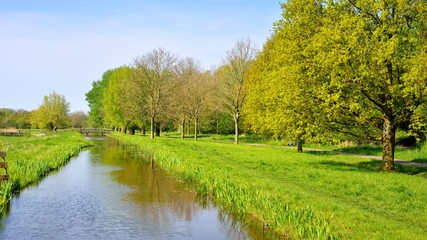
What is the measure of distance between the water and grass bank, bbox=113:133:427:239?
1.02 metres

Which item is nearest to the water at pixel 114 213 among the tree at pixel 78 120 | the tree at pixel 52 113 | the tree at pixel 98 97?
the tree at pixel 98 97

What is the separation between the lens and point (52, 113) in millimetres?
115875

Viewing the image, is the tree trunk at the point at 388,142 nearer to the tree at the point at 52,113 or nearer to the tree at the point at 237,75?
the tree at the point at 237,75

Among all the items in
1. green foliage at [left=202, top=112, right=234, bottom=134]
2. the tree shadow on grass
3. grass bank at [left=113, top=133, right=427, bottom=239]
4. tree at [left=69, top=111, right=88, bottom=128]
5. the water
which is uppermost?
tree at [left=69, top=111, right=88, bottom=128]

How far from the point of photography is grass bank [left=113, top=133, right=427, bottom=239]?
39.9 ft

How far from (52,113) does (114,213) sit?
10880 cm

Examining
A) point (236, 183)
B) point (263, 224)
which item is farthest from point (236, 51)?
point (263, 224)

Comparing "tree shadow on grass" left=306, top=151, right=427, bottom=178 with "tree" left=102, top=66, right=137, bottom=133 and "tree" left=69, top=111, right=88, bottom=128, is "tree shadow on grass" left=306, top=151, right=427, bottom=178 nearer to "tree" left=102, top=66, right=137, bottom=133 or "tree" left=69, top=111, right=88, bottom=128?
"tree" left=102, top=66, right=137, bottom=133

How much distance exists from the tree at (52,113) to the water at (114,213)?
324 feet

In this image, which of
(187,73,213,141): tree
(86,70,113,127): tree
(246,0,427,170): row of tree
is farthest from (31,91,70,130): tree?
(246,0,427,170): row of tree

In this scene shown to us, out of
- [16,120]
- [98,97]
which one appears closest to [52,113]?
[98,97]

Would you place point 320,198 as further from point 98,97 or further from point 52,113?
point 52,113

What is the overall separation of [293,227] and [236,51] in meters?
45.2

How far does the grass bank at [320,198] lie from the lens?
12172mm
